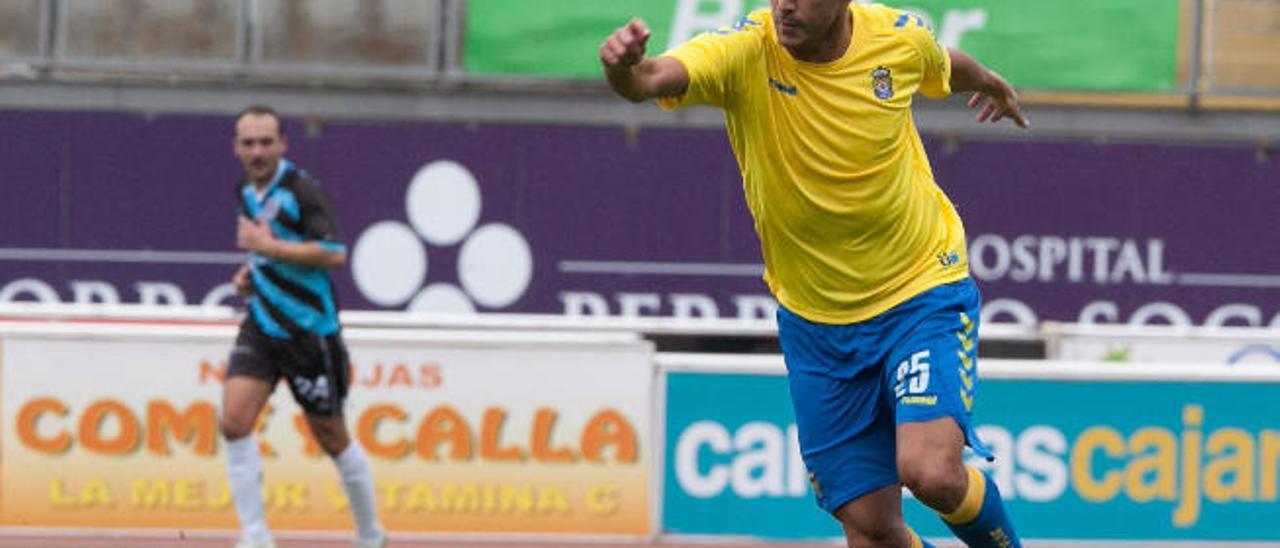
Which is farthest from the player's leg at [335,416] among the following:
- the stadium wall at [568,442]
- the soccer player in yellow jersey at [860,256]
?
the soccer player in yellow jersey at [860,256]

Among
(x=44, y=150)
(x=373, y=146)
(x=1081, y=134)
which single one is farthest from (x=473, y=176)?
→ (x=1081, y=134)

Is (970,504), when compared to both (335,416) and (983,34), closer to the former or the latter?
(335,416)

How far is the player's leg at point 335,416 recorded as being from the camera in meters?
10.5

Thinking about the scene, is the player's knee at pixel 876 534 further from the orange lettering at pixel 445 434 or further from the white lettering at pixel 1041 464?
the orange lettering at pixel 445 434

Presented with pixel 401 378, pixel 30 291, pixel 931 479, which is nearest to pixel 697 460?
pixel 401 378

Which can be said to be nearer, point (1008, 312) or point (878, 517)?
point (878, 517)

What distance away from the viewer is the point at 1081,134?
16.6 meters

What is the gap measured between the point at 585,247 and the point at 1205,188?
3.92 meters

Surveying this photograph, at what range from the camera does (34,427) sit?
39.2 feet

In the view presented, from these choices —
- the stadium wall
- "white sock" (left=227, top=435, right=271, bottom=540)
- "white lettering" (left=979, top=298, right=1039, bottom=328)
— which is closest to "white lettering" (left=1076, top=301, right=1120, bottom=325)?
→ "white lettering" (left=979, top=298, right=1039, bottom=328)

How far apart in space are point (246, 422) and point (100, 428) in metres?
1.77

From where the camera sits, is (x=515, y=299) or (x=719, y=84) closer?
(x=719, y=84)

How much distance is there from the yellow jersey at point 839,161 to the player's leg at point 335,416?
11.6 feet

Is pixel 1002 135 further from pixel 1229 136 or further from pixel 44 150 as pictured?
pixel 44 150
